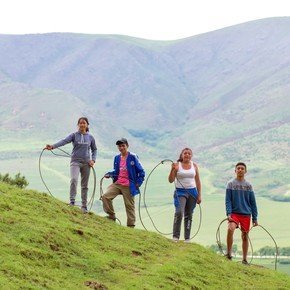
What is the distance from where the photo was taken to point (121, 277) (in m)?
15.0

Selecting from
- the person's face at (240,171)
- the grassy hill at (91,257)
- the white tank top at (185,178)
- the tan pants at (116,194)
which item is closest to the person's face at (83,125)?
the tan pants at (116,194)

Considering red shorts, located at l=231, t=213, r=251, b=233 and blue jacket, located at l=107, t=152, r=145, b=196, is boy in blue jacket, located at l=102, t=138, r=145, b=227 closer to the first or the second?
blue jacket, located at l=107, t=152, r=145, b=196

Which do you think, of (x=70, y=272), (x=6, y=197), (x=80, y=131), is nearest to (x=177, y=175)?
(x=80, y=131)

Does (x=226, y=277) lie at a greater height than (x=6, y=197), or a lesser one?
lesser

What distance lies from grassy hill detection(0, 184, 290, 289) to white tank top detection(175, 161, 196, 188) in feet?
5.38

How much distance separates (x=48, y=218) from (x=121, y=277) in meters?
3.69

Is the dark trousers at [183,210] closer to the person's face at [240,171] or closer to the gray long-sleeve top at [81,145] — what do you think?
the person's face at [240,171]

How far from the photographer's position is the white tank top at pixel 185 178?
66.9 ft

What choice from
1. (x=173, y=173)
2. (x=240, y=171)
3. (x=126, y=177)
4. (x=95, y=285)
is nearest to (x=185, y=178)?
(x=173, y=173)

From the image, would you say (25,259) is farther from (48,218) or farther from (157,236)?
(157,236)

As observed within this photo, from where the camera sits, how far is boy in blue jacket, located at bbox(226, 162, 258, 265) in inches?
761

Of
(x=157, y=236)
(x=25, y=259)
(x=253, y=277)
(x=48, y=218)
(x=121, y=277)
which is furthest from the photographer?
(x=157, y=236)

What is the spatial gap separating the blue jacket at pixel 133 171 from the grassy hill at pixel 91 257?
1222 mm

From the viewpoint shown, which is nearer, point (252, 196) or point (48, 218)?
point (48, 218)
